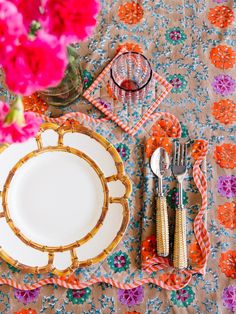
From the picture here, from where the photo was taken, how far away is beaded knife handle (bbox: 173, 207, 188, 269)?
775 millimetres

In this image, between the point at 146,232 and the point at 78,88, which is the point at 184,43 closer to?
the point at 78,88

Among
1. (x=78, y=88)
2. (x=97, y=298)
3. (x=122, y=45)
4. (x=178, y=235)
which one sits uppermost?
(x=122, y=45)

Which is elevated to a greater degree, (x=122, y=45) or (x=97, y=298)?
(x=122, y=45)

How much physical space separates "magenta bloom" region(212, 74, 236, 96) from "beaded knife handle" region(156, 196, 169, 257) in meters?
0.26

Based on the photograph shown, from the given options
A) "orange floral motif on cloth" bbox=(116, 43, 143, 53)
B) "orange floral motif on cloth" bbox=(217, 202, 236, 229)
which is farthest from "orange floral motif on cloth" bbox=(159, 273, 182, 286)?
"orange floral motif on cloth" bbox=(116, 43, 143, 53)

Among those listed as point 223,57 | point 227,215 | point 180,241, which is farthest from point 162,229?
point 223,57

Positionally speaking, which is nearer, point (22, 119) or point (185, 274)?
point (22, 119)

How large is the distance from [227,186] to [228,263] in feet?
0.48

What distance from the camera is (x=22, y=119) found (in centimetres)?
47

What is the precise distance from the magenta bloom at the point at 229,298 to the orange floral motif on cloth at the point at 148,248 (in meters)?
0.15

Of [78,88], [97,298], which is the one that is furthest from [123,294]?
[78,88]

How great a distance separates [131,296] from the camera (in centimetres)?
81

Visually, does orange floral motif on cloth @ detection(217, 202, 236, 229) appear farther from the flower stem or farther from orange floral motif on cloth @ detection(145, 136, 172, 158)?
the flower stem

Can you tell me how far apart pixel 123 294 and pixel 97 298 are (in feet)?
0.16
